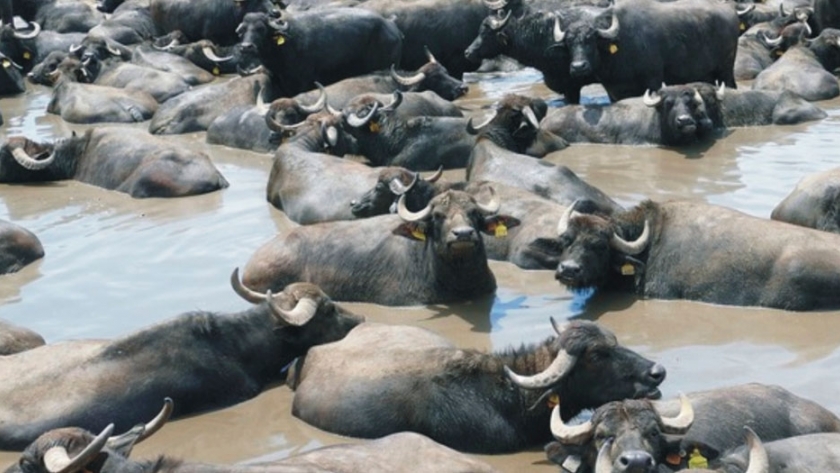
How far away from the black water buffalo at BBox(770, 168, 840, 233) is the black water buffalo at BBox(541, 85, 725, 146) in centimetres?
431

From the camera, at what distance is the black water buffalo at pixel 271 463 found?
7.57 m

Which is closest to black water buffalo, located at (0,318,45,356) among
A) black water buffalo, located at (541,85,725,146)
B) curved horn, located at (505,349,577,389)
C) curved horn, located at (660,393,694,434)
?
curved horn, located at (505,349,577,389)

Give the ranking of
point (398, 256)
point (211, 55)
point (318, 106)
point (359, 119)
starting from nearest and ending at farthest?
point (398, 256) < point (359, 119) < point (318, 106) < point (211, 55)

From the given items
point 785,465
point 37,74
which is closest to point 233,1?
point 37,74

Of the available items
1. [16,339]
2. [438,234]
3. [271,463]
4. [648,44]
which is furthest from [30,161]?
[271,463]

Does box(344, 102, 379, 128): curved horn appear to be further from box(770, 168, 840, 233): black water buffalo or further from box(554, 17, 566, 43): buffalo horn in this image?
box(770, 168, 840, 233): black water buffalo

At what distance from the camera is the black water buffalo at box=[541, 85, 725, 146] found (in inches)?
701

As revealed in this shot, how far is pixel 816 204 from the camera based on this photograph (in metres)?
13.0

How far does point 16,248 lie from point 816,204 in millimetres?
6928

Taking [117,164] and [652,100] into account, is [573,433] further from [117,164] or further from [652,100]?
[652,100]

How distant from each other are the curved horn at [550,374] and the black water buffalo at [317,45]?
12.3m

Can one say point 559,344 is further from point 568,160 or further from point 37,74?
point 37,74

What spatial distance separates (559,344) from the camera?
30.8 feet

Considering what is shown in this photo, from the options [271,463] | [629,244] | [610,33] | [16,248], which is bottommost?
[610,33]
